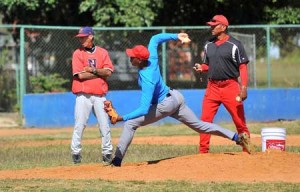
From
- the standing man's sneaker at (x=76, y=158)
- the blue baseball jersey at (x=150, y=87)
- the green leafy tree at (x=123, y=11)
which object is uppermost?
the green leafy tree at (x=123, y=11)

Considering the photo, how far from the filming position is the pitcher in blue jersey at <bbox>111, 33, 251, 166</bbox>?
10258mm

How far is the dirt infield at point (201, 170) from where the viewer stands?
9.66 meters

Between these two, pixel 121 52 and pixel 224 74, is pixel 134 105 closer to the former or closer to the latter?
pixel 121 52

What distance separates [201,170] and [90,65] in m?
2.86

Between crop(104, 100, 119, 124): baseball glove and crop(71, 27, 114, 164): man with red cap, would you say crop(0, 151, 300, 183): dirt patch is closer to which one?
crop(104, 100, 119, 124): baseball glove

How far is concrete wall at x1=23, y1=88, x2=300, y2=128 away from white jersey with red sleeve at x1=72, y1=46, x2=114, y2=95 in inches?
307

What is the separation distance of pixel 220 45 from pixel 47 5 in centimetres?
1203

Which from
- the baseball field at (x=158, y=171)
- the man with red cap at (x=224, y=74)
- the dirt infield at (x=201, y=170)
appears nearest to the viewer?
the baseball field at (x=158, y=171)

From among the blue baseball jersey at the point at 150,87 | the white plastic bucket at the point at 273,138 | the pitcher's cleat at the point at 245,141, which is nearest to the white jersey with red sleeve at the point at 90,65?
the blue baseball jersey at the point at 150,87

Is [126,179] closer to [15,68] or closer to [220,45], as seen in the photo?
[220,45]

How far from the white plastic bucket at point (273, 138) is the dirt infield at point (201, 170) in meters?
0.40

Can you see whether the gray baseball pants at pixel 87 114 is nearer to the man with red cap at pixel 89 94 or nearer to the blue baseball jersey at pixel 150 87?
the man with red cap at pixel 89 94

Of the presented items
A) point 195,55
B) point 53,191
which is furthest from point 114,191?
point 195,55

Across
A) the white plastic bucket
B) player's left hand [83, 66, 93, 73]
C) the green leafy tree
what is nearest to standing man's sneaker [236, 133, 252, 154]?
the white plastic bucket
